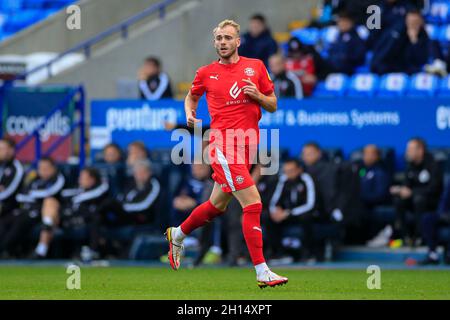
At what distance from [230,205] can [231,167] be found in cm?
500

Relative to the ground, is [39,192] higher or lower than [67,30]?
lower

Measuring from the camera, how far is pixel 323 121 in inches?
677

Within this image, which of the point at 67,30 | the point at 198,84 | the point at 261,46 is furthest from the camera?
the point at 67,30

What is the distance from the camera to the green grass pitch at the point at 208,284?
33.7 ft

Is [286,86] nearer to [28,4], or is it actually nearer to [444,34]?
[444,34]

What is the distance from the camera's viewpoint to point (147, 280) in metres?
12.4

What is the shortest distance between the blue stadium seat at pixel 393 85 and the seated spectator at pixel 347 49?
71 centimetres

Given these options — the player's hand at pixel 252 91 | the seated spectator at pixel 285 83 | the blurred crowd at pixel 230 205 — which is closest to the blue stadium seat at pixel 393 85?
the seated spectator at pixel 285 83

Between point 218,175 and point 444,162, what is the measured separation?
6131 millimetres

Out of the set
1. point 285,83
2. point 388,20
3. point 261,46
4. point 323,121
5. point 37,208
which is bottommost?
point 37,208

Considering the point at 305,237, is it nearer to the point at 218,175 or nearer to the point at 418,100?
the point at 418,100

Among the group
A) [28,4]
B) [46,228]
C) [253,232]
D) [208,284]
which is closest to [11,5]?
[28,4]
